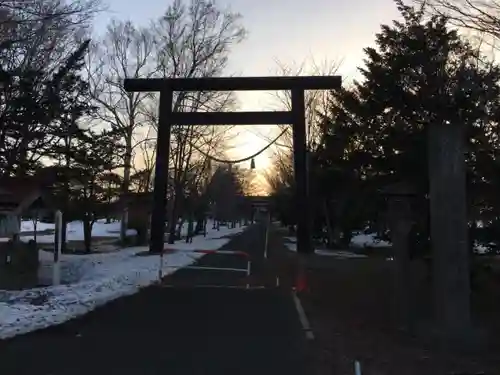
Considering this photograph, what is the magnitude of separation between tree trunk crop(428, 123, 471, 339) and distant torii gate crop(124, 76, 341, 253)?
15.0 meters

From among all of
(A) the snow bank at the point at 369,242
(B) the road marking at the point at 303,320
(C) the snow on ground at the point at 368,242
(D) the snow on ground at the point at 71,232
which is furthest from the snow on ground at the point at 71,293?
(D) the snow on ground at the point at 71,232

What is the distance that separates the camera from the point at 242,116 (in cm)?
2584

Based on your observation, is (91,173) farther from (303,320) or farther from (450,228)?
(450,228)

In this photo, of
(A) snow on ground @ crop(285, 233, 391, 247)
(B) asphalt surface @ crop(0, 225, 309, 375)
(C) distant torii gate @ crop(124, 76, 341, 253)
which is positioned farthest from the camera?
(A) snow on ground @ crop(285, 233, 391, 247)

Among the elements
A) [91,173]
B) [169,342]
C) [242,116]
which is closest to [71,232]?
[91,173]

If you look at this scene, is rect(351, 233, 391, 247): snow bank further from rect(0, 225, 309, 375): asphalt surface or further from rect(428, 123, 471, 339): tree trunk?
rect(428, 123, 471, 339): tree trunk

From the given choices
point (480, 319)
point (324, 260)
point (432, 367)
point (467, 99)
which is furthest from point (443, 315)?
point (324, 260)

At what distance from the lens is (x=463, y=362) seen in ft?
28.1

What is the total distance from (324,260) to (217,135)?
64.6 feet

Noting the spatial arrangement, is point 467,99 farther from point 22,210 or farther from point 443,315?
point 22,210

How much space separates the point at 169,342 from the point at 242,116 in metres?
17.1

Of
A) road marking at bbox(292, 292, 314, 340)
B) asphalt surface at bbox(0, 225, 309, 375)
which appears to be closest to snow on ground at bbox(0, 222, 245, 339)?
asphalt surface at bbox(0, 225, 309, 375)

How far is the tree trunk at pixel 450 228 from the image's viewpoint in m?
9.82

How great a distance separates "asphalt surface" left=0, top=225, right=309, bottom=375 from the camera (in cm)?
783
